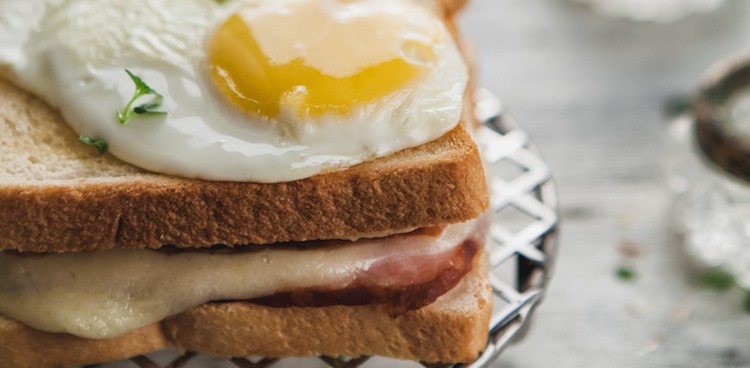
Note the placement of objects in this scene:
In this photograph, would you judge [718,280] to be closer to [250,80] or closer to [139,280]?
[250,80]

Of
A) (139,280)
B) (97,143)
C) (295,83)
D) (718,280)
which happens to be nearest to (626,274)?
(718,280)

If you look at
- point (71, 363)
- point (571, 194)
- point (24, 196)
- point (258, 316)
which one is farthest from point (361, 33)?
point (571, 194)

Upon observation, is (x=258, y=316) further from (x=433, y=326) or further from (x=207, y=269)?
(x=433, y=326)

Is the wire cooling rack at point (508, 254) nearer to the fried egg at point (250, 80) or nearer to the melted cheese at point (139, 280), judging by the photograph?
the melted cheese at point (139, 280)

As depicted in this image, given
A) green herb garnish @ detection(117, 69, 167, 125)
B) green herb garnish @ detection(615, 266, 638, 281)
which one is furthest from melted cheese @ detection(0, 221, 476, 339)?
green herb garnish @ detection(615, 266, 638, 281)

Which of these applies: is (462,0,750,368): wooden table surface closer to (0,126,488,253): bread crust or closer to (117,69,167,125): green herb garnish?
(0,126,488,253): bread crust

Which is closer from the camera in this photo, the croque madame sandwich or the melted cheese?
the croque madame sandwich

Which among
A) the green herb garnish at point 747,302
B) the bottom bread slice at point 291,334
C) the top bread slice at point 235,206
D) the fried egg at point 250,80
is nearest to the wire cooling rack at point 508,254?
the bottom bread slice at point 291,334
